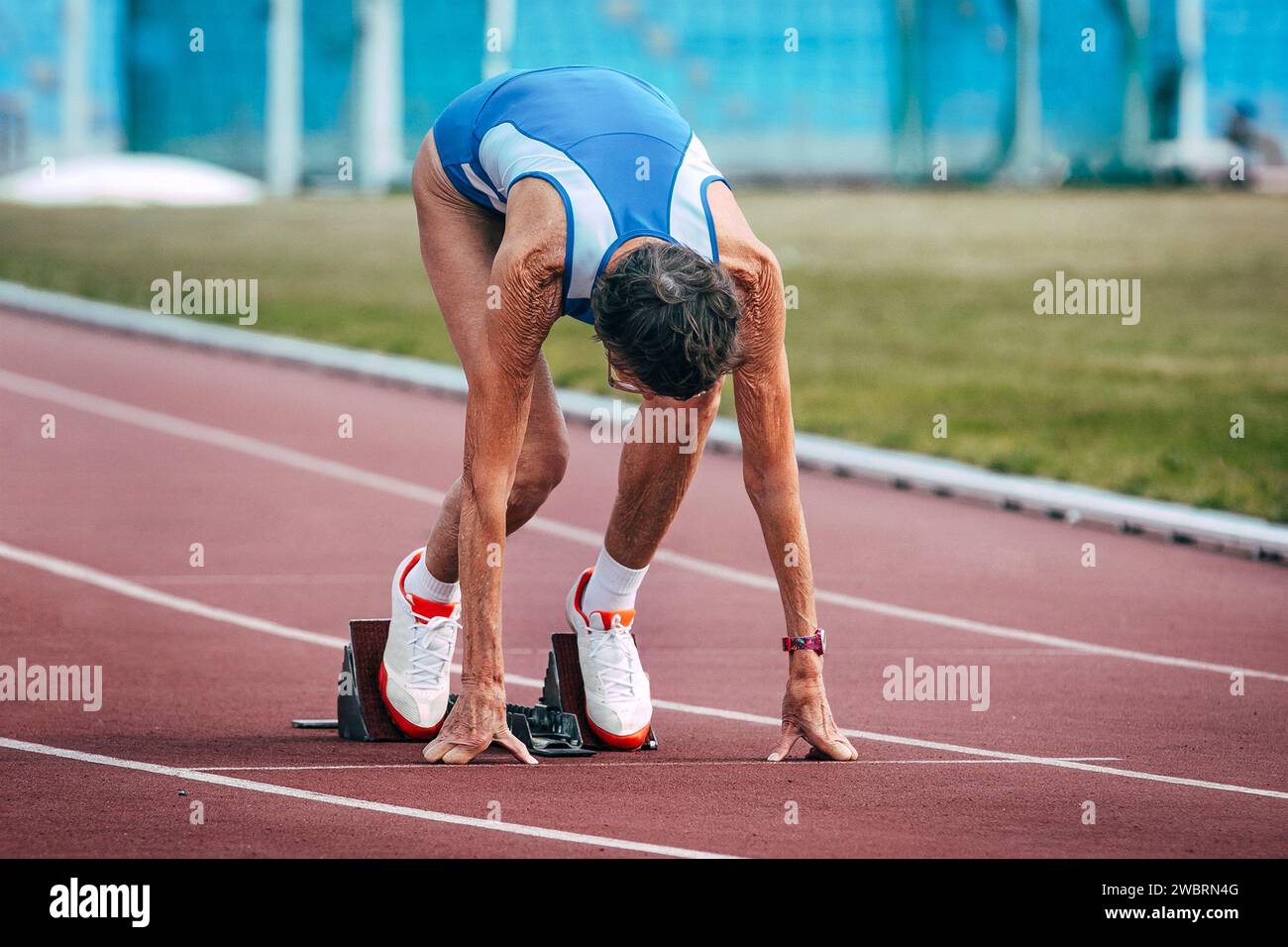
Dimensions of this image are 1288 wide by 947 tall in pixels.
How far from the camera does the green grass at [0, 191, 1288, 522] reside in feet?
45.1

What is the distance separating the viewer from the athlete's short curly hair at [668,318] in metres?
4.82

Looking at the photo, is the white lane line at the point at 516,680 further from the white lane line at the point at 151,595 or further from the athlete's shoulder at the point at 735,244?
→ the athlete's shoulder at the point at 735,244

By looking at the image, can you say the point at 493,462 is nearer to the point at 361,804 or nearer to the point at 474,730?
the point at 474,730

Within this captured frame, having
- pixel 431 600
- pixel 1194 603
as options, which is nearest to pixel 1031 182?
pixel 1194 603

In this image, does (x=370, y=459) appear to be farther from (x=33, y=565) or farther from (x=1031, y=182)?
(x=1031, y=182)

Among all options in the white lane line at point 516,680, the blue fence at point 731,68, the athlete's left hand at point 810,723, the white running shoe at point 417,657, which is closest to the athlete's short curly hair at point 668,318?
the athlete's left hand at point 810,723

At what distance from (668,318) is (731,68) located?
34255 mm

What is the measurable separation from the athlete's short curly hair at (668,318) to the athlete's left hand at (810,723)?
1.07 m

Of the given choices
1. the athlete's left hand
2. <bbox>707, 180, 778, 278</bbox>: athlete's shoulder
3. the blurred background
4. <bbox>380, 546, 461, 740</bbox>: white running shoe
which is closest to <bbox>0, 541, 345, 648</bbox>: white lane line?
<bbox>380, 546, 461, 740</bbox>: white running shoe

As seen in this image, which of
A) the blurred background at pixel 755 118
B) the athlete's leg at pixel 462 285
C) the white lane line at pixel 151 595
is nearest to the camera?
the athlete's leg at pixel 462 285

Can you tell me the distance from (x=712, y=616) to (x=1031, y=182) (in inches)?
1145

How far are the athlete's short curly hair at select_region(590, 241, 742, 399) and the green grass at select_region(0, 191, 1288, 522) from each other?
7033 millimetres

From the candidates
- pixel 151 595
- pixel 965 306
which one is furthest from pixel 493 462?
pixel 965 306

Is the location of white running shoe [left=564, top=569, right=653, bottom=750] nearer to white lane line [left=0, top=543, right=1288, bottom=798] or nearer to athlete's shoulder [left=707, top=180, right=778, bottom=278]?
white lane line [left=0, top=543, right=1288, bottom=798]
